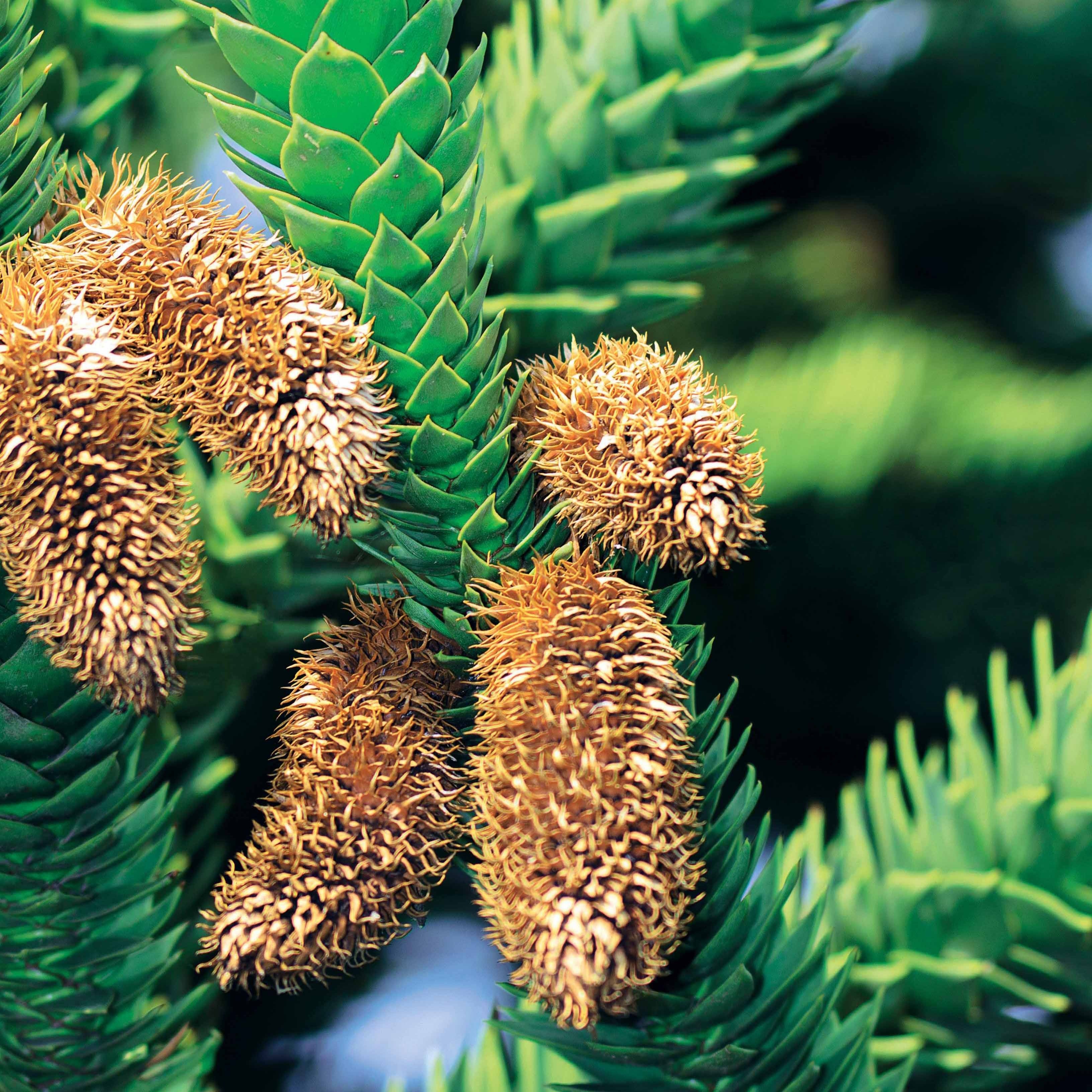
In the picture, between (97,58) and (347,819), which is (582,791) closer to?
(347,819)

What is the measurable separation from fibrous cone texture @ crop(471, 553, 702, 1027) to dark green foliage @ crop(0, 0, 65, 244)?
0.58 feet

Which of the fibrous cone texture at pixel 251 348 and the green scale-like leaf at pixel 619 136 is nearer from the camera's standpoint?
the fibrous cone texture at pixel 251 348

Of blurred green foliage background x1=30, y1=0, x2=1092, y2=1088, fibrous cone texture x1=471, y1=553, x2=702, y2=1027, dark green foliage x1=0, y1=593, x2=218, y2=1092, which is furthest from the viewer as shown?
blurred green foliage background x1=30, y1=0, x2=1092, y2=1088

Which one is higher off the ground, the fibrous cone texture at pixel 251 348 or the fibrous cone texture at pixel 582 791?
the fibrous cone texture at pixel 251 348

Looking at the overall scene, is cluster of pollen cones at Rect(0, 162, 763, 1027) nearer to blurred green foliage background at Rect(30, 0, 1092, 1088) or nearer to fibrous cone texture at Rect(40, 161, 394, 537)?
fibrous cone texture at Rect(40, 161, 394, 537)

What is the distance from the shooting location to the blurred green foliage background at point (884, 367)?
47 cm

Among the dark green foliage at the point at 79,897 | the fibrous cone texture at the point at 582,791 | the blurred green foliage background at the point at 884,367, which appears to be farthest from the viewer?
the blurred green foliage background at the point at 884,367

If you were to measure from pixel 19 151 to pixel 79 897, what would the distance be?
0.23 metres

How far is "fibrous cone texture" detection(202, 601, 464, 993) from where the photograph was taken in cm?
20

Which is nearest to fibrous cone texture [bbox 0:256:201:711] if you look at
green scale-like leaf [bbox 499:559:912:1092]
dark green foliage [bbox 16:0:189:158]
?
green scale-like leaf [bbox 499:559:912:1092]

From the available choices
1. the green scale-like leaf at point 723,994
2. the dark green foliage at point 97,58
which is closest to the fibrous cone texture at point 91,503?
the green scale-like leaf at point 723,994

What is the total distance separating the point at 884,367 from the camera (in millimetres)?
488

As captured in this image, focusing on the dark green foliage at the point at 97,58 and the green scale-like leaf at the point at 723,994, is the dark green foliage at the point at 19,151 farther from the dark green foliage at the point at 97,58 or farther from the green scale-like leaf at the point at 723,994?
the green scale-like leaf at the point at 723,994

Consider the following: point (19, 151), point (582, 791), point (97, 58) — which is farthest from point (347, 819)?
point (97, 58)
